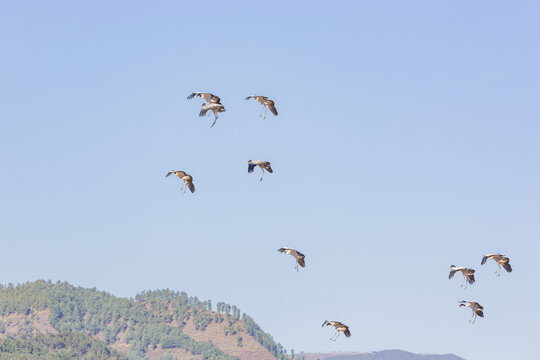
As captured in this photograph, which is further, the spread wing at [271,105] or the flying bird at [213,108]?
the spread wing at [271,105]

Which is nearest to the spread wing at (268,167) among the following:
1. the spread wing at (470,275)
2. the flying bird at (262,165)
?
the flying bird at (262,165)

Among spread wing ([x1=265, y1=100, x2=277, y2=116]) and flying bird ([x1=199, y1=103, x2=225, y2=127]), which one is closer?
flying bird ([x1=199, y1=103, x2=225, y2=127])

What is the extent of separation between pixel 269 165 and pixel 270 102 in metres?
8.34

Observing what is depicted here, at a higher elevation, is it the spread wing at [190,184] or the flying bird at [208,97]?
the flying bird at [208,97]

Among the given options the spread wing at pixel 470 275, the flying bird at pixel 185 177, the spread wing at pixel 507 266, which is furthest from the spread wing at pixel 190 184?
the spread wing at pixel 507 266

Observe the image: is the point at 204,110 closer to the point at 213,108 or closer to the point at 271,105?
the point at 213,108

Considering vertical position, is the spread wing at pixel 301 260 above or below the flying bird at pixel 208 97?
below

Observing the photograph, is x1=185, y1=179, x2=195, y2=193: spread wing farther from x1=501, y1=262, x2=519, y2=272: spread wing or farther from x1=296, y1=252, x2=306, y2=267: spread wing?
x1=501, y1=262, x2=519, y2=272: spread wing

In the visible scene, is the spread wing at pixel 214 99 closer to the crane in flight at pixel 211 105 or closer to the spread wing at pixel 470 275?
the crane in flight at pixel 211 105

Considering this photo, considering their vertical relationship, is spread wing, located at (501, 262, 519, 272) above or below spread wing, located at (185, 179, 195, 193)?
below

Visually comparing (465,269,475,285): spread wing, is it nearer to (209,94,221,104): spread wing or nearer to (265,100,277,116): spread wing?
(265,100,277,116): spread wing

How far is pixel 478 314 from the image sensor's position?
84938 millimetres

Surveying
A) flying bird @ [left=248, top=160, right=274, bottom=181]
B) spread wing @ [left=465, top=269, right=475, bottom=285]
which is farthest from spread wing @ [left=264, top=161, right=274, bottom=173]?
spread wing @ [left=465, top=269, right=475, bottom=285]

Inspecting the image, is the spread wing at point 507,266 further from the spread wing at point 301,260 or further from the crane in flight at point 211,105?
the crane in flight at point 211,105
